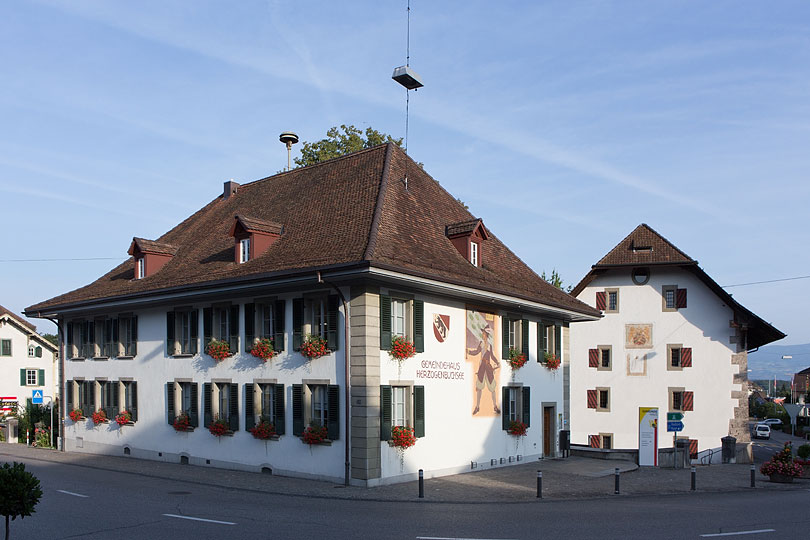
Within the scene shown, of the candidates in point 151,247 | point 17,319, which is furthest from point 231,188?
point 17,319

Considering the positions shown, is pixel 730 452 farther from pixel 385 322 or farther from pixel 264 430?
pixel 264 430

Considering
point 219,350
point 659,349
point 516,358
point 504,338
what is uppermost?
point 504,338

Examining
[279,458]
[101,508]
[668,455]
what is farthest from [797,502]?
[101,508]

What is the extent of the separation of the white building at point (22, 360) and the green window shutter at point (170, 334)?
33095 millimetres

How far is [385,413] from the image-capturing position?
20281 mm

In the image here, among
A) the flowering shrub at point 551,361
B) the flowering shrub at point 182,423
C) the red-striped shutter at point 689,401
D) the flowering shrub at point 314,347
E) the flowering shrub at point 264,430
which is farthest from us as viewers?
the red-striped shutter at point 689,401

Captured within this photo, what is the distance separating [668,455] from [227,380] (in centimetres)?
1550

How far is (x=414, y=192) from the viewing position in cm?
2548

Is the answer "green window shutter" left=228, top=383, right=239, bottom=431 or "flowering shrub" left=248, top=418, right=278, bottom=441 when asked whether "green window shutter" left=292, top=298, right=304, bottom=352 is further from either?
"green window shutter" left=228, top=383, right=239, bottom=431

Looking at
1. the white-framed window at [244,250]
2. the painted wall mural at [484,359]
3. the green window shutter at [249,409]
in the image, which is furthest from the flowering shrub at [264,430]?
the painted wall mural at [484,359]

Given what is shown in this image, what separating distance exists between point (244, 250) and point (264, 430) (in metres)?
5.72

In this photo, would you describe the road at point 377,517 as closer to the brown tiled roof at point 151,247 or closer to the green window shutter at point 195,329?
the green window shutter at point 195,329

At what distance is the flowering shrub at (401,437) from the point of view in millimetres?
20516

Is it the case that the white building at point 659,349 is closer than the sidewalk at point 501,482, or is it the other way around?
the sidewalk at point 501,482
